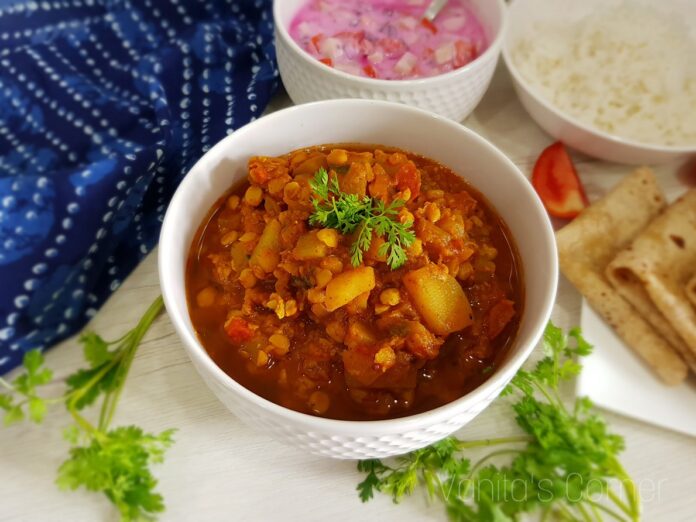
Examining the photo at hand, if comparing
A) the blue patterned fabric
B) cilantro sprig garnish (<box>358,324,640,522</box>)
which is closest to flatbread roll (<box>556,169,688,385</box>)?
cilantro sprig garnish (<box>358,324,640,522</box>)

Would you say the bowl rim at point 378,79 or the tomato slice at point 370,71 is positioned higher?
the bowl rim at point 378,79

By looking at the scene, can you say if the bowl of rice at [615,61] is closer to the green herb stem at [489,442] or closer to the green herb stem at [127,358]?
the green herb stem at [489,442]

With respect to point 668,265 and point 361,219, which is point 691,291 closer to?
point 668,265

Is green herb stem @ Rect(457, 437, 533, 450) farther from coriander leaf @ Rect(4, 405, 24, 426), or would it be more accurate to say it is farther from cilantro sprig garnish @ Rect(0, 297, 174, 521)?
coriander leaf @ Rect(4, 405, 24, 426)

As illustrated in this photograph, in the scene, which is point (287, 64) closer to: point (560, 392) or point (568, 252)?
point (568, 252)

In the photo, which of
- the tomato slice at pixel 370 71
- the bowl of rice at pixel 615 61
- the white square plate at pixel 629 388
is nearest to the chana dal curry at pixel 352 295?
the white square plate at pixel 629 388

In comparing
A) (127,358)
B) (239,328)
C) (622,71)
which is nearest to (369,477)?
(239,328)
